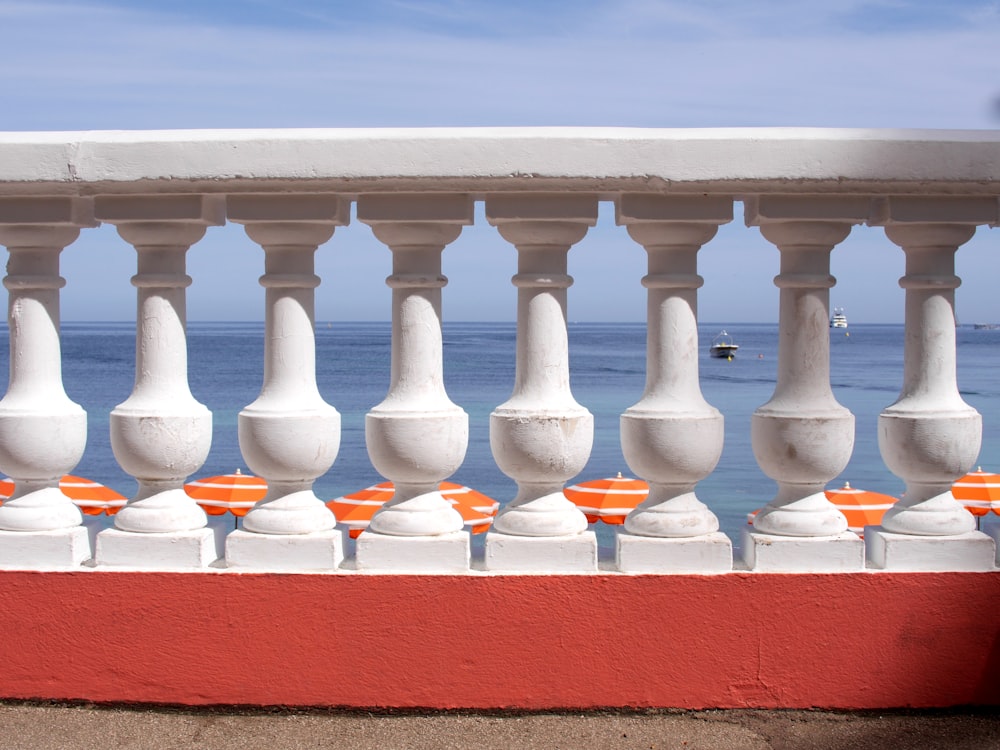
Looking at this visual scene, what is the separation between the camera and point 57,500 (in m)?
2.88

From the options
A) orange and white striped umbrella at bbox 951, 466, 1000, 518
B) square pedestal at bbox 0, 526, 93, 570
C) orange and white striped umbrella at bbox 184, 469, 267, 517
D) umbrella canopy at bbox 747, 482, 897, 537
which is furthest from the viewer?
orange and white striped umbrella at bbox 951, 466, 1000, 518

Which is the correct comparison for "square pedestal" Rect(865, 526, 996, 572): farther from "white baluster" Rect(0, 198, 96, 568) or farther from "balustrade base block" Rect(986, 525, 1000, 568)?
"white baluster" Rect(0, 198, 96, 568)

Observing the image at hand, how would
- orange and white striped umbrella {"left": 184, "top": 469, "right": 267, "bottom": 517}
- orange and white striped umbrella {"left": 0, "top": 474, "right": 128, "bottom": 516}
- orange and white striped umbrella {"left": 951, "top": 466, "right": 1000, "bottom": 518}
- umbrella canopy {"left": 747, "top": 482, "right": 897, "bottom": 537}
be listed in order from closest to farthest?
umbrella canopy {"left": 747, "top": 482, "right": 897, "bottom": 537}
orange and white striped umbrella {"left": 184, "top": 469, "right": 267, "bottom": 517}
orange and white striped umbrella {"left": 951, "top": 466, "right": 1000, "bottom": 518}
orange and white striped umbrella {"left": 0, "top": 474, "right": 128, "bottom": 516}

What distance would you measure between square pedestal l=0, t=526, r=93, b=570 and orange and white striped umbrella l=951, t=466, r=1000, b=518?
867 cm

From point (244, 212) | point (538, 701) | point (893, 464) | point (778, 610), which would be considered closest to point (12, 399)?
point (244, 212)

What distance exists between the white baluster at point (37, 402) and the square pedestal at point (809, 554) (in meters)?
1.82

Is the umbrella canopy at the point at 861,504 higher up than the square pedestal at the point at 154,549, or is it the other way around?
the square pedestal at the point at 154,549

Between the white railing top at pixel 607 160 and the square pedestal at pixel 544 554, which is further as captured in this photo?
the square pedestal at pixel 544 554

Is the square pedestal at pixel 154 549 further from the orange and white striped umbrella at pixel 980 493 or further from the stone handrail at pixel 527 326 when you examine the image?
the orange and white striped umbrella at pixel 980 493

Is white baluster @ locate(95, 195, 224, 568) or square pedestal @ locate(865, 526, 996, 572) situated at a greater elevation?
white baluster @ locate(95, 195, 224, 568)

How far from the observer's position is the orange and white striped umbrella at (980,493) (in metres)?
9.60

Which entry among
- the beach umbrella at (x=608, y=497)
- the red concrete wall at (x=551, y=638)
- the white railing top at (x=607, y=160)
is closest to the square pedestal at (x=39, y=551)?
the red concrete wall at (x=551, y=638)

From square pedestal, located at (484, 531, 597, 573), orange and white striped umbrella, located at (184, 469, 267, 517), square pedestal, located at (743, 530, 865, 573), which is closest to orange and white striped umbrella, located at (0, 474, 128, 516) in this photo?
A: orange and white striped umbrella, located at (184, 469, 267, 517)

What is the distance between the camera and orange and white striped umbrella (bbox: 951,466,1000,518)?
960cm
